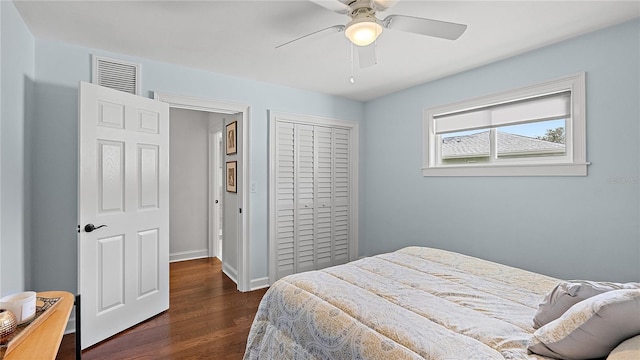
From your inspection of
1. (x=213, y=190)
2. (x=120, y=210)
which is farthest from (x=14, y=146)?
(x=213, y=190)

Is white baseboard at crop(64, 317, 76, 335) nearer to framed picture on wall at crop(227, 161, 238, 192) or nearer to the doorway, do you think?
framed picture on wall at crop(227, 161, 238, 192)

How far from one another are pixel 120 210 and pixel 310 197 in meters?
2.06

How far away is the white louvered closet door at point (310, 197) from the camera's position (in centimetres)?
371

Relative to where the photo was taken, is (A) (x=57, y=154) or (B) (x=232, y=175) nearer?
(A) (x=57, y=154)

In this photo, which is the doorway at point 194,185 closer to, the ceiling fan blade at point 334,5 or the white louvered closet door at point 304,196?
the white louvered closet door at point 304,196

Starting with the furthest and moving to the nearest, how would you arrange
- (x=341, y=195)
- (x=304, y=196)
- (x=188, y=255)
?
(x=188, y=255) < (x=341, y=195) < (x=304, y=196)

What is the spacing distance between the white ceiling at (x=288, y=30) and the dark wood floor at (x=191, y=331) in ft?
7.64

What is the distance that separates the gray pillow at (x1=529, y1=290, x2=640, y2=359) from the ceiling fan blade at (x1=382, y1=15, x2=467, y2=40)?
1397 millimetres

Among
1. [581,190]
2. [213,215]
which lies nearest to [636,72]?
[581,190]

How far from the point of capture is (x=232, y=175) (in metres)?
3.92

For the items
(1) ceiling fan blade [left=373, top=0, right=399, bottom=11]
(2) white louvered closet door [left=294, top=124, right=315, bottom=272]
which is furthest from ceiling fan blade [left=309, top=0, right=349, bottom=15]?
(2) white louvered closet door [left=294, top=124, right=315, bottom=272]

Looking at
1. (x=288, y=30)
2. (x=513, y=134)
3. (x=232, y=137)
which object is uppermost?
(x=288, y=30)

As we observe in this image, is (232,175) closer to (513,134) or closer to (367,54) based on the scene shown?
(367,54)

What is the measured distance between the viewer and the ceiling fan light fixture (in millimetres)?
1642
